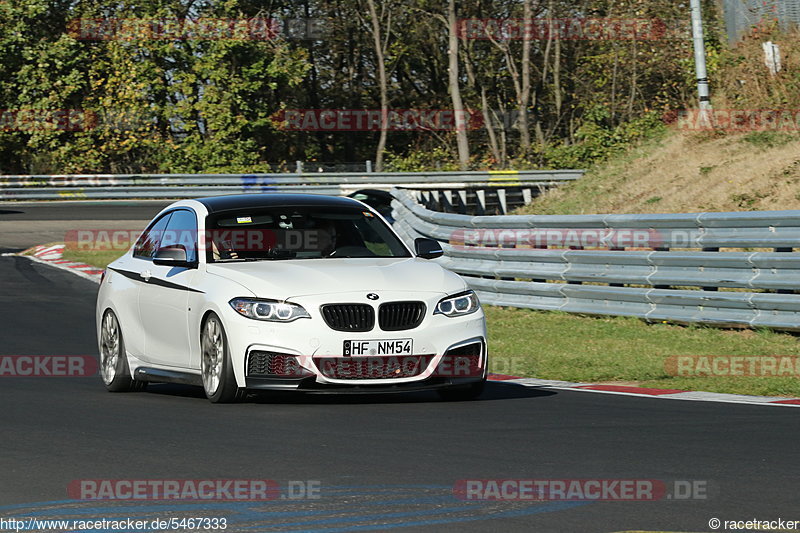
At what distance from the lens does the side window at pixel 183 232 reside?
10.8 meters

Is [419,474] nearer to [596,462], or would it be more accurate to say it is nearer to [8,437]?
[596,462]

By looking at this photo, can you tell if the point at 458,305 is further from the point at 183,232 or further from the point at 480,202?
the point at 480,202

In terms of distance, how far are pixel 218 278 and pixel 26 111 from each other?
4065 centimetres

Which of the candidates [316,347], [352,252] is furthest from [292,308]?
[352,252]

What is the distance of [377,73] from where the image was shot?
61.7 m

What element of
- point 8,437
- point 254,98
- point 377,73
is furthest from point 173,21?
point 8,437

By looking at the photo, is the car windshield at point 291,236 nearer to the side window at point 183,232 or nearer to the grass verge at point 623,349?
the side window at point 183,232

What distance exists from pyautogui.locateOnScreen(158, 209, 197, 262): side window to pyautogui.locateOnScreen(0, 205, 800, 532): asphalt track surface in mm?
1150

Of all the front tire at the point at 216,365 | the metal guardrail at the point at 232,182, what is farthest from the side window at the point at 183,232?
the metal guardrail at the point at 232,182

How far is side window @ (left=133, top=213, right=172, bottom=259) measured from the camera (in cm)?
1156

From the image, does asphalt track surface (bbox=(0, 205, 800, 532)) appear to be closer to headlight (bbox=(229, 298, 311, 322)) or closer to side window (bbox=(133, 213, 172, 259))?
headlight (bbox=(229, 298, 311, 322))

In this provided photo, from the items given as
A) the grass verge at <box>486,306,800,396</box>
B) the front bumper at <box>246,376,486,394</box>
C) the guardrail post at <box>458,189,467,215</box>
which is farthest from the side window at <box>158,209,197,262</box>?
the guardrail post at <box>458,189,467,215</box>

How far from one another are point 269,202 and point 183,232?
73cm

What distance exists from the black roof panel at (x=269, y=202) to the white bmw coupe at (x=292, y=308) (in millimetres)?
15
